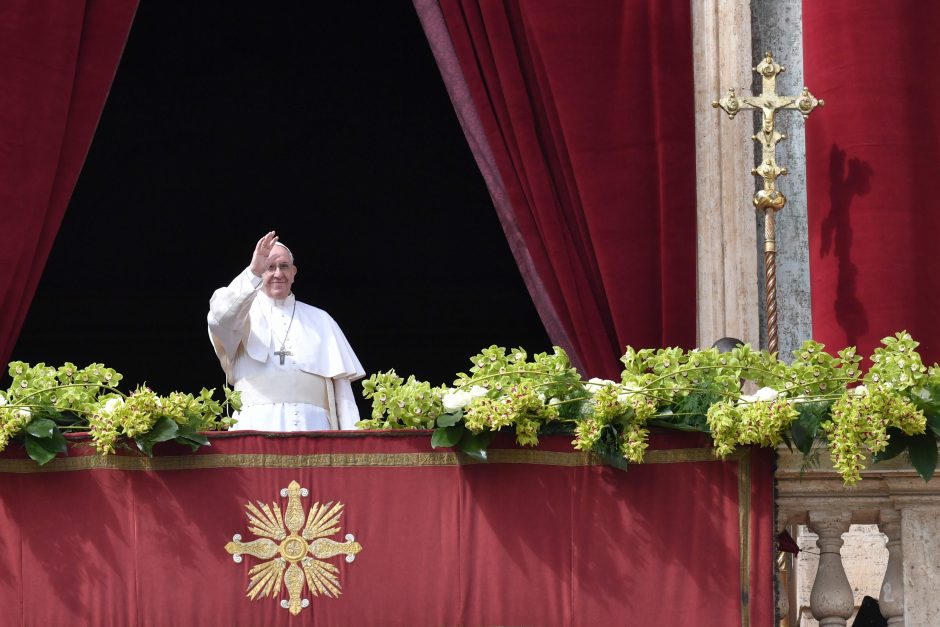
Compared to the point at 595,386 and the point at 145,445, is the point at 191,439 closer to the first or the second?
the point at 145,445

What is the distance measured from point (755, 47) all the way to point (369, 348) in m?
5.56

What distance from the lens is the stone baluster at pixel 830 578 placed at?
6.64m

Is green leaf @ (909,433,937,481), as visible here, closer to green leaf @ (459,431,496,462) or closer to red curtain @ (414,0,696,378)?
green leaf @ (459,431,496,462)

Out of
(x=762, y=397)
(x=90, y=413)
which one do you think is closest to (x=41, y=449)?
(x=90, y=413)

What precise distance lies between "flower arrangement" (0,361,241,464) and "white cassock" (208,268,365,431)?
1117 millimetres

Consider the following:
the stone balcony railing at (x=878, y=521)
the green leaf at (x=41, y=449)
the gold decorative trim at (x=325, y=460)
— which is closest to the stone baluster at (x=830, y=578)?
the stone balcony railing at (x=878, y=521)

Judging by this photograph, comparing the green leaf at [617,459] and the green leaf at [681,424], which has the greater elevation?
the green leaf at [681,424]

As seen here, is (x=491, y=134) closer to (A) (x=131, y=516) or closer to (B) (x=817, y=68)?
(B) (x=817, y=68)

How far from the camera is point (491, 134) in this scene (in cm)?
859

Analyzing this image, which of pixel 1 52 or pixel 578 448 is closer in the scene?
pixel 578 448

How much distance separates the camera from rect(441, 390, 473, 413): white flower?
654 cm

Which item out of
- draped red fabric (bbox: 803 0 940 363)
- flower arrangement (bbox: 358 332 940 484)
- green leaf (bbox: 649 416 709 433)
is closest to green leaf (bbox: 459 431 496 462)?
flower arrangement (bbox: 358 332 940 484)

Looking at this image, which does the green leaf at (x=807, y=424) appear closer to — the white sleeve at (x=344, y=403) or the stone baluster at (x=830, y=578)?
Answer: the stone baluster at (x=830, y=578)

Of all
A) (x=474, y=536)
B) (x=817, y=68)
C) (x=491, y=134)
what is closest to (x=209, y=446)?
(x=474, y=536)
